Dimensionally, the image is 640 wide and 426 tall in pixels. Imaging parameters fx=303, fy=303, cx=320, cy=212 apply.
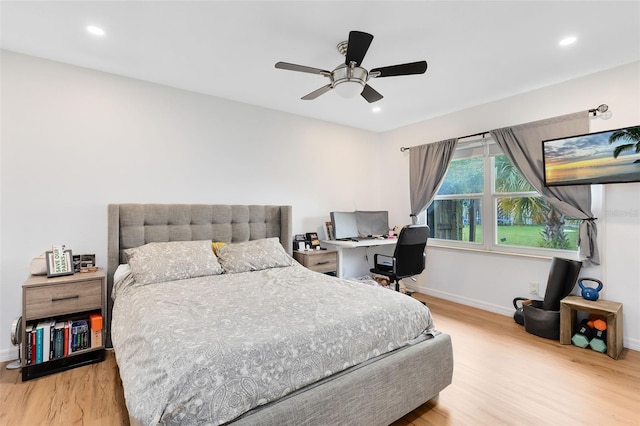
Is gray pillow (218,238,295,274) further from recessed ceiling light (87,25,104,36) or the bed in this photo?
recessed ceiling light (87,25,104,36)

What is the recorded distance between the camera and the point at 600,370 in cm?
238

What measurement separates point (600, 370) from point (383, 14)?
10.3ft

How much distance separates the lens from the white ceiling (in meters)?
2.00

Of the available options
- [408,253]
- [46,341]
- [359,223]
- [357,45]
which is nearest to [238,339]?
[357,45]

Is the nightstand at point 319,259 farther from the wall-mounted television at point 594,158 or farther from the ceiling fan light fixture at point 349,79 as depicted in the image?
the wall-mounted television at point 594,158

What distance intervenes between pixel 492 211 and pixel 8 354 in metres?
5.07

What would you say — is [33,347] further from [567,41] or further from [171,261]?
[567,41]

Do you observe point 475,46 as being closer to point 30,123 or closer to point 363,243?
point 363,243

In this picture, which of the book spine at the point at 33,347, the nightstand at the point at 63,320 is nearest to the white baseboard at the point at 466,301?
the nightstand at the point at 63,320

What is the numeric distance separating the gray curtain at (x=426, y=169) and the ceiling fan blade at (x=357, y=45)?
2399 millimetres

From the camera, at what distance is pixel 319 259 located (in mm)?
3871

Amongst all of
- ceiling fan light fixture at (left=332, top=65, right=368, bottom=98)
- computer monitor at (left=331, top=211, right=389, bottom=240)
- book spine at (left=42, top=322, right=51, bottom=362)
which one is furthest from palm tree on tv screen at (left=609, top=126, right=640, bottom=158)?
book spine at (left=42, top=322, right=51, bottom=362)

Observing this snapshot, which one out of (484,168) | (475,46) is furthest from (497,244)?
(475,46)

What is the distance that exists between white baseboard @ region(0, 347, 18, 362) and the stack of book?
1.50 ft
